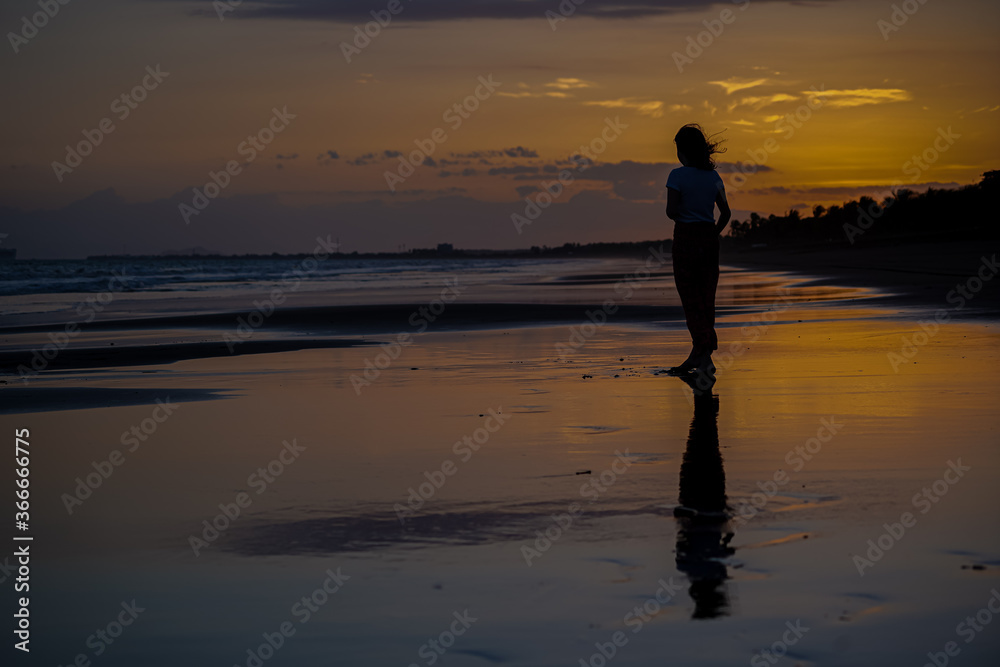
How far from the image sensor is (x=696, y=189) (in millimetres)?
9102

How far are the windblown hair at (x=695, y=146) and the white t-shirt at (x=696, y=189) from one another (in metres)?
0.11

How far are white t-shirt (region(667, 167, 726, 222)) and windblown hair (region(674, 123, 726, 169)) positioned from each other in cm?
A: 11

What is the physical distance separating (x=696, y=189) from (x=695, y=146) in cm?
41

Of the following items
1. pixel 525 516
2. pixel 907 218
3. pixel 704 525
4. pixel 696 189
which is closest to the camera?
pixel 704 525

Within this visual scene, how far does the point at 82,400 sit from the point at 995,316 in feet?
40.2

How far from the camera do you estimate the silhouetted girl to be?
9.09 m

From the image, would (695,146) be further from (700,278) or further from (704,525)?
(704,525)

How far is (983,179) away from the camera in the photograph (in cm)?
9069

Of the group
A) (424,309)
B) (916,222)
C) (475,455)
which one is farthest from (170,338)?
(916,222)

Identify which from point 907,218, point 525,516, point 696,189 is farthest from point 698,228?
point 907,218

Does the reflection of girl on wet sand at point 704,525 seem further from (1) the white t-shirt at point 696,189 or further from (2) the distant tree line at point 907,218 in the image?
(2) the distant tree line at point 907,218

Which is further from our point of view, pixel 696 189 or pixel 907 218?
pixel 907 218

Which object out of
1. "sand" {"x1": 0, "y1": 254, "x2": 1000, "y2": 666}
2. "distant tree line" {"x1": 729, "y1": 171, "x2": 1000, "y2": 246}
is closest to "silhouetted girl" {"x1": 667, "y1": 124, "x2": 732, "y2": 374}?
"sand" {"x1": 0, "y1": 254, "x2": 1000, "y2": 666}

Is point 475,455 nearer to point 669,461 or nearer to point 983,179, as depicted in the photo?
point 669,461
